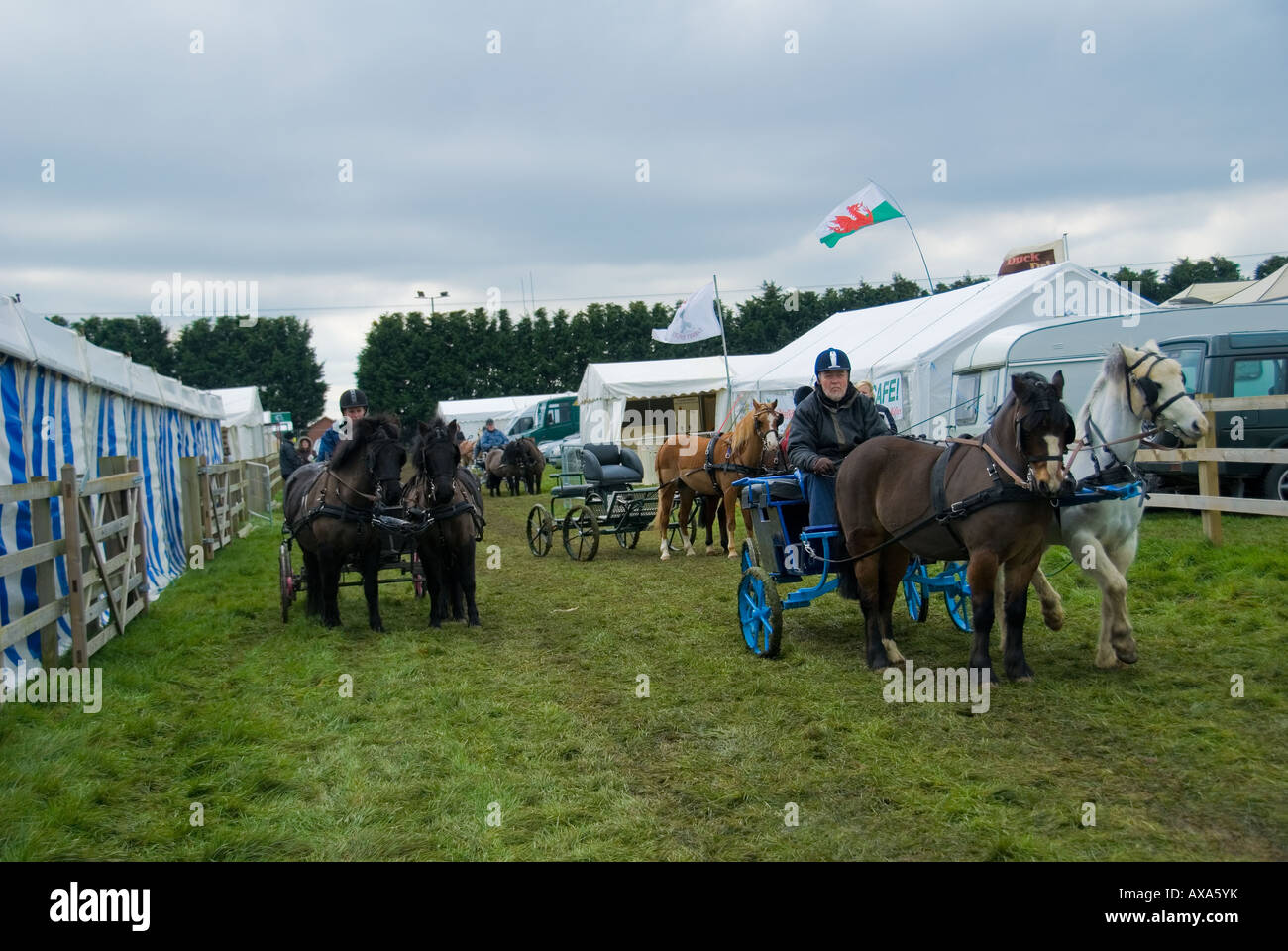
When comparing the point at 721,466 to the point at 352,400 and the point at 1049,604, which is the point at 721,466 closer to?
the point at 352,400

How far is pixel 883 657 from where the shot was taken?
6.72m

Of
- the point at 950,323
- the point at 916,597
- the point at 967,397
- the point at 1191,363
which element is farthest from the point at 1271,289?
the point at 916,597

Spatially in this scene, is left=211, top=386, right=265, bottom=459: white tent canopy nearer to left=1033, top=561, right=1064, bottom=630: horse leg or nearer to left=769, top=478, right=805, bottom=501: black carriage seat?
left=769, top=478, right=805, bottom=501: black carriage seat

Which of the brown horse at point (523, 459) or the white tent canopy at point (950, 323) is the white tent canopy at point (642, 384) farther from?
the white tent canopy at point (950, 323)

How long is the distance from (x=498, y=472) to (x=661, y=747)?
74.3 ft

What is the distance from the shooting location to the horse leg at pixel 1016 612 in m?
5.83

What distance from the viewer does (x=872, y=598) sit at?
22.4 feet

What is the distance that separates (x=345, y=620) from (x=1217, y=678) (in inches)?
291

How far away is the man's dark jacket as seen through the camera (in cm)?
728

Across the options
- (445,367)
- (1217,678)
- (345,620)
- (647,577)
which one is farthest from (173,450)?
(445,367)

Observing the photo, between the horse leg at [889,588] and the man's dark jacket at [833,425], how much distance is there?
857mm

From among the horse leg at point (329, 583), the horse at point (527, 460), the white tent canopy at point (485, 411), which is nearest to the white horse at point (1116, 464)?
the horse leg at point (329, 583)
